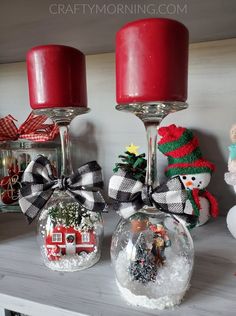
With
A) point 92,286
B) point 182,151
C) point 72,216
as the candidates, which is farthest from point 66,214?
point 182,151

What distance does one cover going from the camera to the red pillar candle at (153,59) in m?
0.30

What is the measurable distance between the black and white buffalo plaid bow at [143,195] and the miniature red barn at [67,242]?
85 millimetres

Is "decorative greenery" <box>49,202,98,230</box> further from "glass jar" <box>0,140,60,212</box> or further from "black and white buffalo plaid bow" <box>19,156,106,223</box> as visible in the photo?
"glass jar" <box>0,140,60,212</box>

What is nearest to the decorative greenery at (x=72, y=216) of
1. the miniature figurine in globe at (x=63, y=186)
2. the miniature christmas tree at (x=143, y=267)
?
the miniature figurine in globe at (x=63, y=186)

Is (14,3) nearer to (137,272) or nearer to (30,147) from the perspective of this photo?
(30,147)

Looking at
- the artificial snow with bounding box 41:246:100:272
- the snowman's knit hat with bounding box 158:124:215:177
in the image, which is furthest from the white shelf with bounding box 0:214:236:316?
the snowman's knit hat with bounding box 158:124:215:177

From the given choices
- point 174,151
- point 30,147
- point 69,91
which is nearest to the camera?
point 69,91

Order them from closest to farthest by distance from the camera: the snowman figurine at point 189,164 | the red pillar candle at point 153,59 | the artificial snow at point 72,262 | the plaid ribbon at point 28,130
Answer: the red pillar candle at point 153,59
the artificial snow at point 72,262
the snowman figurine at point 189,164
the plaid ribbon at point 28,130

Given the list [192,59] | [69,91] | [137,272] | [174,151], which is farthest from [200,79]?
[137,272]

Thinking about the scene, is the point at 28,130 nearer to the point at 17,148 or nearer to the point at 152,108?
the point at 17,148

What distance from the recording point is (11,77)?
28.8 inches

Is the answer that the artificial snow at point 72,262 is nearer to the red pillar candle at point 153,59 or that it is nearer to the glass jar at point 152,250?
the glass jar at point 152,250

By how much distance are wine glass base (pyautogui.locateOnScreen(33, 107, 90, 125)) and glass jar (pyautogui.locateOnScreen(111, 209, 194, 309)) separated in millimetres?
170

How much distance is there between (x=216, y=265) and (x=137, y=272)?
132 mm
